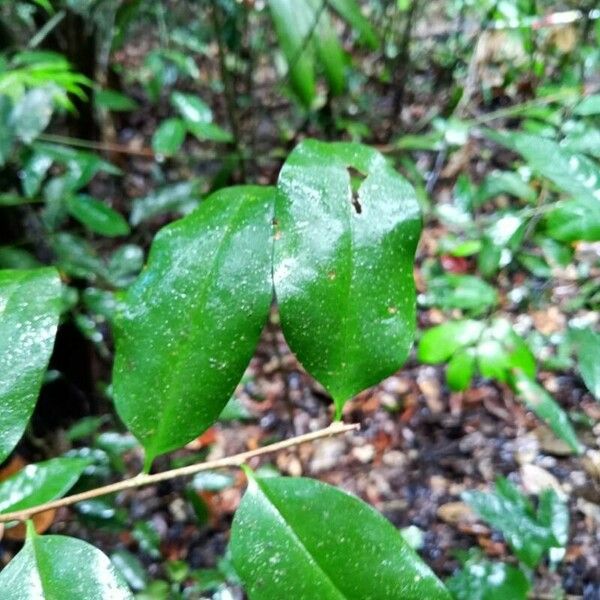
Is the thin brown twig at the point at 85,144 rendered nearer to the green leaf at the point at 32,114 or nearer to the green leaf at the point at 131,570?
the green leaf at the point at 32,114

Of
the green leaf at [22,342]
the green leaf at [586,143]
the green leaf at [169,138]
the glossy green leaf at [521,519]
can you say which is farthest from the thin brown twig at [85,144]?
the glossy green leaf at [521,519]

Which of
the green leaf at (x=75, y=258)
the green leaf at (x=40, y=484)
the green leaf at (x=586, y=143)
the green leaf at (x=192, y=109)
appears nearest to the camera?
the green leaf at (x=40, y=484)

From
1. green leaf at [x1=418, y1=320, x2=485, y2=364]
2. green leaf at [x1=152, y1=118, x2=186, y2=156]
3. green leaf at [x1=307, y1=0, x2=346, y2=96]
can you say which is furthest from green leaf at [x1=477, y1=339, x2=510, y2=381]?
green leaf at [x1=152, y1=118, x2=186, y2=156]

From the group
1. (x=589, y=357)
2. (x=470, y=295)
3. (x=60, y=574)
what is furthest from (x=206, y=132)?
(x=60, y=574)

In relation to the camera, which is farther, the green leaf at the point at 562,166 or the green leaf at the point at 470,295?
the green leaf at the point at 470,295

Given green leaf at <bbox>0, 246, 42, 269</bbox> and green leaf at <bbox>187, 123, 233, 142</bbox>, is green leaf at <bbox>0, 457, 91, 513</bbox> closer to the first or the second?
green leaf at <bbox>0, 246, 42, 269</bbox>

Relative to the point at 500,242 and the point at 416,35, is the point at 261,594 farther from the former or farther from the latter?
the point at 416,35
